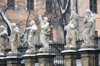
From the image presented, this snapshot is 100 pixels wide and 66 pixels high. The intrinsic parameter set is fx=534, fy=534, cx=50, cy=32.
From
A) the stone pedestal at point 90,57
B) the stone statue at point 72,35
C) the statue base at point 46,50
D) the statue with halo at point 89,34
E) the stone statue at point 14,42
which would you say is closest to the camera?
the stone pedestal at point 90,57

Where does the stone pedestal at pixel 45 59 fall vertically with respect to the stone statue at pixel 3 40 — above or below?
below

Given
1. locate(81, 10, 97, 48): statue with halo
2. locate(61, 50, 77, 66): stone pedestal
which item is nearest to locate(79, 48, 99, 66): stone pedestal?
locate(81, 10, 97, 48): statue with halo

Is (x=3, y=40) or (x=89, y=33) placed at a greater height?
(x=89, y=33)

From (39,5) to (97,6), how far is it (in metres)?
6.14

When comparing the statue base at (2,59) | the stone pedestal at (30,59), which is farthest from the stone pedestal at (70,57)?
the statue base at (2,59)

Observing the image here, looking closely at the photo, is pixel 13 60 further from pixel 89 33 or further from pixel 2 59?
pixel 89 33

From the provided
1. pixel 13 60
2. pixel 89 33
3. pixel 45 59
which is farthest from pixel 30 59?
pixel 89 33

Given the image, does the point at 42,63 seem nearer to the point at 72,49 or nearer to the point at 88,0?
the point at 72,49

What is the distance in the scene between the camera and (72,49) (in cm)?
2950

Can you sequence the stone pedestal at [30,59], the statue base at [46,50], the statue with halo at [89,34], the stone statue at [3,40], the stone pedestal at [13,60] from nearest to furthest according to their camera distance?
the statue with halo at [89,34], the statue base at [46,50], the stone pedestal at [30,59], the stone pedestal at [13,60], the stone statue at [3,40]

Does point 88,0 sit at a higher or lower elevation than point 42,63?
higher

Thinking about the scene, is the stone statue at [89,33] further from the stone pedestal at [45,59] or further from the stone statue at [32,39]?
the stone statue at [32,39]

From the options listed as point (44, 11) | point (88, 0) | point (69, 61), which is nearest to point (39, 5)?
point (44, 11)

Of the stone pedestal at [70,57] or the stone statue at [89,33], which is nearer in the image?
the stone statue at [89,33]
